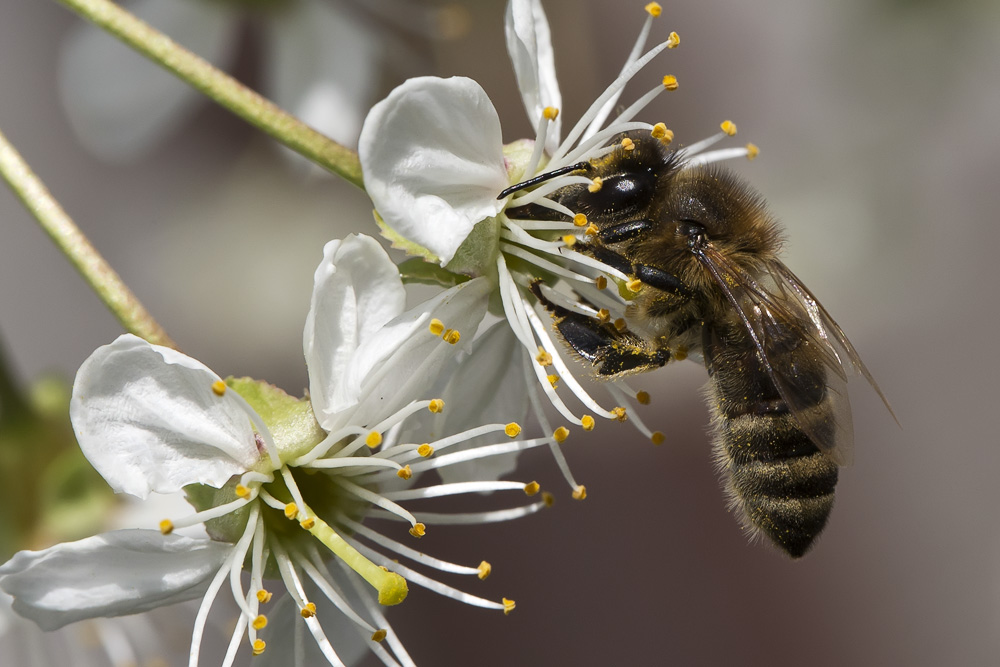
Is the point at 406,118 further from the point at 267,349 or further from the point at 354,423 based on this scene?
the point at 267,349

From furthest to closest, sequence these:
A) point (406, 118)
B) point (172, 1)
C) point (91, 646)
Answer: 1. point (172, 1)
2. point (91, 646)
3. point (406, 118)

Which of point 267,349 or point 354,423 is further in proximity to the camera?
point 267,349

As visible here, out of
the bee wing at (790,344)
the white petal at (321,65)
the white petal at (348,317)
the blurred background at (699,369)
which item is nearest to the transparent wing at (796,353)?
the bee wing at (790,344)

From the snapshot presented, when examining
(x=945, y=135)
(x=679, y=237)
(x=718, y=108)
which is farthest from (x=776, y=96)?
(x=679, y=237)

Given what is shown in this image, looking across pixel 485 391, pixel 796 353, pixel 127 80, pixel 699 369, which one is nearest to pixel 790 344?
pixel 796 353

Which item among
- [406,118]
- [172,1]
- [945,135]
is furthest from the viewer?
[945,135]

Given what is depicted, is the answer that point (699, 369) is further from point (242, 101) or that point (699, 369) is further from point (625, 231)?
point (242, 101)

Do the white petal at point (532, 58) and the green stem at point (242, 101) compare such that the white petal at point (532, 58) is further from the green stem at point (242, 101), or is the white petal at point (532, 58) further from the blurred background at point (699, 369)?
the blurred background at point (699, 369)

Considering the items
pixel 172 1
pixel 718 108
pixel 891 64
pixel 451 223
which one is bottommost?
pixel 451 223

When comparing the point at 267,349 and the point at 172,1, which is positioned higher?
the point at 172,1
